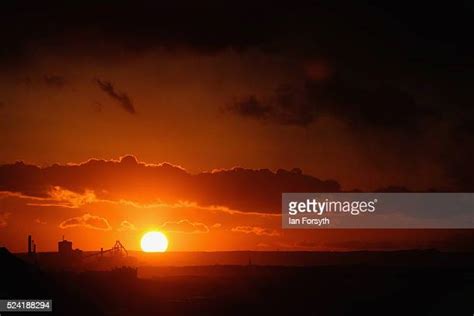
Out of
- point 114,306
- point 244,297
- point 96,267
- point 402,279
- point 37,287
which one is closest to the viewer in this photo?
point 37,287

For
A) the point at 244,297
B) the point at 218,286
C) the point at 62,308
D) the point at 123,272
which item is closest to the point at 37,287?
the point at 62,308

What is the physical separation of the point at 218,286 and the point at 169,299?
83.8ft

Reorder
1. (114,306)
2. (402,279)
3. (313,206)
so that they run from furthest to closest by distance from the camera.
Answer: (402,279), (114,306), (313,206)

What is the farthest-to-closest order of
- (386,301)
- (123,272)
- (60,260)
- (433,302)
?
1. (60,260)
2. (123,272)
3. (386,301)
4. (433,302)

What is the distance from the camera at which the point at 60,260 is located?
114 m

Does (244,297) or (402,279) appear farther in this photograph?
(402,279)

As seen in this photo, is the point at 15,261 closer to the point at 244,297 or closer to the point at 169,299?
the point at 169,299

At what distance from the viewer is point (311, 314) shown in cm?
4912

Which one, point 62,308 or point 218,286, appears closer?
point 62,308

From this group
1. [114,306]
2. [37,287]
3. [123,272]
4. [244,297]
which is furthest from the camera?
[123,272]

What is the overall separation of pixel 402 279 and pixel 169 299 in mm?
36641

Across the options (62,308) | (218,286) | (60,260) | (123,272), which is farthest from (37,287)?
(60,260)

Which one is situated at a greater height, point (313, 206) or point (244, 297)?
point (313, 206)

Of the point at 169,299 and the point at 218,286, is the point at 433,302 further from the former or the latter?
the point at 218,286
